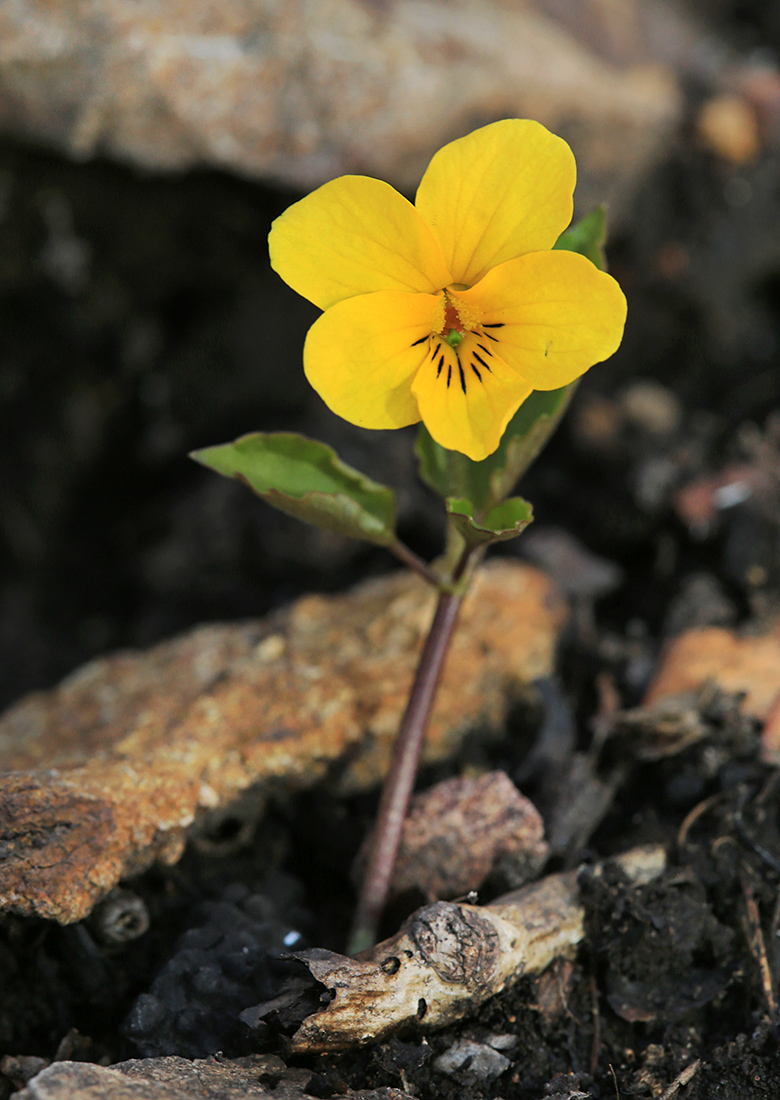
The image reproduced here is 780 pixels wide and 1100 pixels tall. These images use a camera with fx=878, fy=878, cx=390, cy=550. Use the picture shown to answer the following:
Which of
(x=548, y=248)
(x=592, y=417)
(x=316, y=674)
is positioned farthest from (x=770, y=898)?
(x=592, y=417)

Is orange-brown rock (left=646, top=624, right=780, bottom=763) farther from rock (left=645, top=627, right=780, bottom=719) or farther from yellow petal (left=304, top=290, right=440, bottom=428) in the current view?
yellow petal (left=304, top=290, right=440, bottom=428)

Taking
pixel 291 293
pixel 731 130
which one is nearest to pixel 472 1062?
pixel 291 293

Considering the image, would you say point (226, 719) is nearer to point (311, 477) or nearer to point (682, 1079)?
point (311, 477)

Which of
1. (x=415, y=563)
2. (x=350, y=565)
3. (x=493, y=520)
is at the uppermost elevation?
(x=493, y=520)

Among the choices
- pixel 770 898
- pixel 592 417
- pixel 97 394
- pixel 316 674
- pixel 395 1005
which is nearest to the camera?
pixel 395 1005

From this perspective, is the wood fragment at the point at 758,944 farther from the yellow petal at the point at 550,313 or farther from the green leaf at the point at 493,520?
the yellow petal at the point at 550,313

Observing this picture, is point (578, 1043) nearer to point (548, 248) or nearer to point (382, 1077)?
point (382, 1077)

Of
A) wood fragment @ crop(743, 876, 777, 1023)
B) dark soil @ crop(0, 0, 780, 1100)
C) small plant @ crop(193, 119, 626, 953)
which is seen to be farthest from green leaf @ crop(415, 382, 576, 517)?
wood fragment @ crop(743, 876, 777, 1023)
